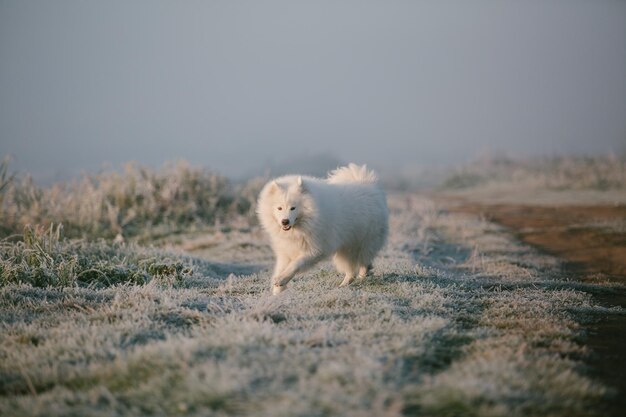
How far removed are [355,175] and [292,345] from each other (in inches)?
166

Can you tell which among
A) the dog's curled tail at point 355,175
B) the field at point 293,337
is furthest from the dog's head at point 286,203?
the dog's curled tail at point 355,175

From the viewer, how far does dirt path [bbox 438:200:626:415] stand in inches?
157

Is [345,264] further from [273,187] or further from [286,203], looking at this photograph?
[273,187]

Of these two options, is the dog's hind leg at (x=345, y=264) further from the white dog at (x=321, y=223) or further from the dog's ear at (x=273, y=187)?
the dog's ear at (x=273, y=187)

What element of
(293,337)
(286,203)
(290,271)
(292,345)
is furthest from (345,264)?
(292,345)

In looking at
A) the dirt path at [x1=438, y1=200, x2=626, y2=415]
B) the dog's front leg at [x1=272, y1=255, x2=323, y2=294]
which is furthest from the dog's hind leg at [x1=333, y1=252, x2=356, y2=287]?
the dirt path at [x1=438, y1=200, x2=626, y2=415]

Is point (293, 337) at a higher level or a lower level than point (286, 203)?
lower

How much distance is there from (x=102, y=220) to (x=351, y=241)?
7453mm

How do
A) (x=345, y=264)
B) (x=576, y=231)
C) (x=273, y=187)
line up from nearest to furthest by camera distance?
(x=273, y=187), (x=345, y=264), (x=576, y=231)

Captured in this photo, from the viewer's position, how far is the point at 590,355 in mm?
4043

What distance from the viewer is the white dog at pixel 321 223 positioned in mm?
6062

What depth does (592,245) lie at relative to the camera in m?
10.8

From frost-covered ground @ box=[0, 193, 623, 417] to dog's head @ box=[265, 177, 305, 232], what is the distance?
2.77 ft

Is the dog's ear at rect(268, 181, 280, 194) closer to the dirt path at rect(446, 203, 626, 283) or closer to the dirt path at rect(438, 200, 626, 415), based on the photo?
the dirt path at rect(438, 200, 626, 415)
